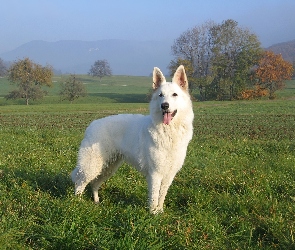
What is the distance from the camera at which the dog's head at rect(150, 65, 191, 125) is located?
5.40 metres

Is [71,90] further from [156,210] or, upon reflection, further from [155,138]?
[156,210]

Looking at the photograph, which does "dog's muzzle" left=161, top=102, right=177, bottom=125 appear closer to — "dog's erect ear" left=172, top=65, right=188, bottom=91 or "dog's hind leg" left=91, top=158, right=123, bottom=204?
"dog's erect ear" left=172, top=65, right=188, bottom=91

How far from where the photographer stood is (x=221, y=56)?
66375mm

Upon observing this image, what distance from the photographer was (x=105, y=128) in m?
6.29

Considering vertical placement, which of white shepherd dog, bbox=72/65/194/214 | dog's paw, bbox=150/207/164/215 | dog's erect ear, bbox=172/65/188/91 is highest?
dog's erect ear, bbox=172/65/188/91

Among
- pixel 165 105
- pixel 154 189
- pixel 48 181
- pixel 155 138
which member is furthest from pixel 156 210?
pixel 48 181

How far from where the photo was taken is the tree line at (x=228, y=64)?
64438mm

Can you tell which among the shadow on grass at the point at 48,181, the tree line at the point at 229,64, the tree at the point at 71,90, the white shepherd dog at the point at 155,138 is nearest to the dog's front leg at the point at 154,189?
the white shepherd dog at the point at 155,138

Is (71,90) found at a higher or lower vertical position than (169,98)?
lower

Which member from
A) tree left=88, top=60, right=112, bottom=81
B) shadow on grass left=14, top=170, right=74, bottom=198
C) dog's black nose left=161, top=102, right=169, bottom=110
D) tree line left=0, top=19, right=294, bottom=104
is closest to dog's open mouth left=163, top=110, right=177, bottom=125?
dog's black nose left=161, top=102, right=169, bottom=110

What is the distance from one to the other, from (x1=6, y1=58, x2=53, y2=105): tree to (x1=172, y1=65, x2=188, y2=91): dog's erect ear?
68.1 m

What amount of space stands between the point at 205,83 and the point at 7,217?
6223 cm

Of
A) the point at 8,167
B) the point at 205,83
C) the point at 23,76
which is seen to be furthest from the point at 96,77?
the point at 8,167

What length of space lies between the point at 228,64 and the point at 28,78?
3995 centimetres
